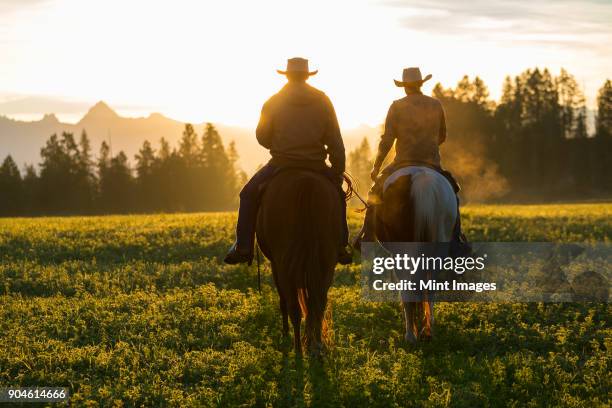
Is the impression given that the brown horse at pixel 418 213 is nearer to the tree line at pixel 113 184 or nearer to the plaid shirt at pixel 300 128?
the plaid shirt at pixel 300 128

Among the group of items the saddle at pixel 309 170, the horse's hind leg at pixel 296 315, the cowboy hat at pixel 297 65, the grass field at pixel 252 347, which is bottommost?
the grass field at pixel 252 347

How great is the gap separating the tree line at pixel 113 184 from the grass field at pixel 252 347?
72.3m

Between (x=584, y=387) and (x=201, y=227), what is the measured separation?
19156 mm

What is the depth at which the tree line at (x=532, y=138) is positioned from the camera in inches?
3851

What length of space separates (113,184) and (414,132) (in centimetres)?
8501

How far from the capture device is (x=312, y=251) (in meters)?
9.08

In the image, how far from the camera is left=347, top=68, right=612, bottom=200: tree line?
97.8m

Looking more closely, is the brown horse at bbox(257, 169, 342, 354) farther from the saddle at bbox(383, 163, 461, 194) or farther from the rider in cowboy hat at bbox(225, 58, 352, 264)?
the saddle at bbox(383, 163, 461, 194)

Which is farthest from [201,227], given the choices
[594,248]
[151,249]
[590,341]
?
[590,341]

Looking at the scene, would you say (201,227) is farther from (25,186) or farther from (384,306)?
(25,186)

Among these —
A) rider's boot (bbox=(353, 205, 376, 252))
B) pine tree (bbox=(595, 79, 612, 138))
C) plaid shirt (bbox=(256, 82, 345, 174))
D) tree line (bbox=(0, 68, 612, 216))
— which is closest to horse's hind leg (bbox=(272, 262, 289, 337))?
plaid shirt (bbox=(256, 82, 345, 174))

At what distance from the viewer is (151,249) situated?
2091cm

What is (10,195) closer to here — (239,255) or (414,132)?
(239,255)

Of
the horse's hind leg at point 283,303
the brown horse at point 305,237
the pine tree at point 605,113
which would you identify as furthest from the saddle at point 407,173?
the pine tree at point 605,113
